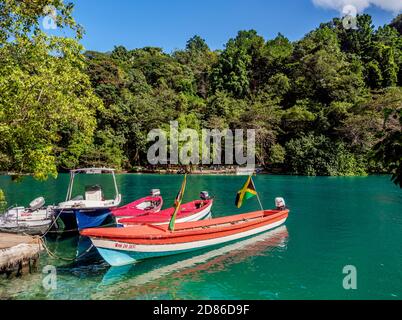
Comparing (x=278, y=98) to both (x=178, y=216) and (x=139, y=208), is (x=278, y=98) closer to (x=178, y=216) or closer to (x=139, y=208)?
(x=139, y=208)

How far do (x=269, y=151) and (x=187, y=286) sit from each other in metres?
47.5

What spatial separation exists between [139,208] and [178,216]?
2.95 metres

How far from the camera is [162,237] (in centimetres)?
1355

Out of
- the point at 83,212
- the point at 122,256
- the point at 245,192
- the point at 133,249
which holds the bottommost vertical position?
the point at 122,256

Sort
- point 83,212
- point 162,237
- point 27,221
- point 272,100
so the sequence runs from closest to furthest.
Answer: point 162,237, point 83,212, point 27,221, point 272,100

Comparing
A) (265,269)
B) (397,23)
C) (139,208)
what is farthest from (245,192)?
(397,23)

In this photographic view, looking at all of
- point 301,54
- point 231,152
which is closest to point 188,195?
point 231,152

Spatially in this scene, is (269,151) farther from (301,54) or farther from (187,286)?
(187,286)

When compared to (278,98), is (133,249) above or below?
below

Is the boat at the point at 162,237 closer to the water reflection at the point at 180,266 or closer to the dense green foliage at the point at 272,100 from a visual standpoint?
the water reflection at the point at 180,266

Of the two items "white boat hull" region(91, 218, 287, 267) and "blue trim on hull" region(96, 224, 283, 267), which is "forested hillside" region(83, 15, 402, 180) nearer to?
"white boat hull" region(91, 218, 287, 267)

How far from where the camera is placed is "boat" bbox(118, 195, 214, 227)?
15898 mm

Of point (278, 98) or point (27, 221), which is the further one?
point (278, 98)

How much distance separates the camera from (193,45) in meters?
118
